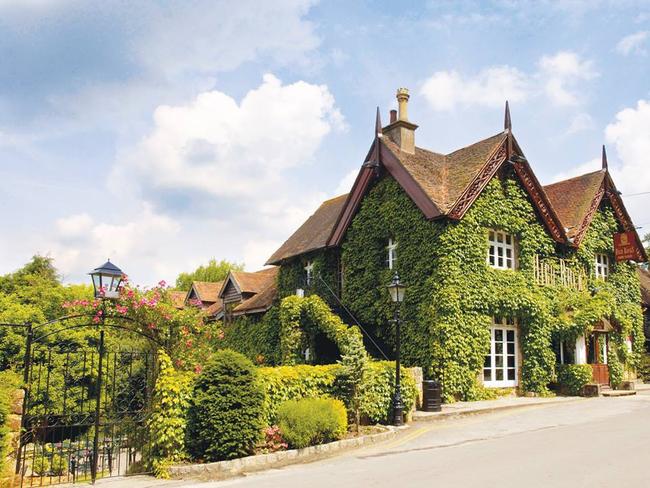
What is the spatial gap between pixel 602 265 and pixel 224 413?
21.1m

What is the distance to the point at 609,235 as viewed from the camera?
26.1 meters

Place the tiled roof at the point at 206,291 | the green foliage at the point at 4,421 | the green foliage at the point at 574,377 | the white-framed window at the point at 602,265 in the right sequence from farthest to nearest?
the tiled roof at the point at 206,291 < the white-framed window at the point at 602,265 < the green foliage at the point at 574,377 < the green foliage at the point at 4,421

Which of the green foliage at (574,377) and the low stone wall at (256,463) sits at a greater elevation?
the green foliage at (574,377)

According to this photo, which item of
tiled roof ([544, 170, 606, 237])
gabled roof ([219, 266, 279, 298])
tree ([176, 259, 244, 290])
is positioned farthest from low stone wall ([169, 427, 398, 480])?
tree ([176, 259, 244, 290])

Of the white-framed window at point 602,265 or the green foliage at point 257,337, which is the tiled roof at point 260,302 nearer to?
the green foliage at point 257,337

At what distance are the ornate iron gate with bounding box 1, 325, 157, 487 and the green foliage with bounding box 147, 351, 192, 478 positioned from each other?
28 centimetres

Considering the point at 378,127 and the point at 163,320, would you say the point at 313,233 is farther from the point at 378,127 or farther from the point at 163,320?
the point at 163,320

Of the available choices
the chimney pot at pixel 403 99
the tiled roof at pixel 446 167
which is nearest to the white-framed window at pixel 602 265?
the tiled roof at pixel 446 167

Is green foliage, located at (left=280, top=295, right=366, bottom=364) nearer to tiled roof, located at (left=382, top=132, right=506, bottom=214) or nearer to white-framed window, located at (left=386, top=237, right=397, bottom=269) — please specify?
white-framed window, located at (left=386, top=237, right=397, bottom=269)

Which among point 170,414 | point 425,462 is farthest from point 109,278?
point 425,462

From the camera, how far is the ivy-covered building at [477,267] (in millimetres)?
19203

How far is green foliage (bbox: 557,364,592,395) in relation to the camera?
20.8 m

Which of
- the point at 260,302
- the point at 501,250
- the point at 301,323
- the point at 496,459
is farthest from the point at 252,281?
the point at 496,459

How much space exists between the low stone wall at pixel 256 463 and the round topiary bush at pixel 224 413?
23 centimetres
